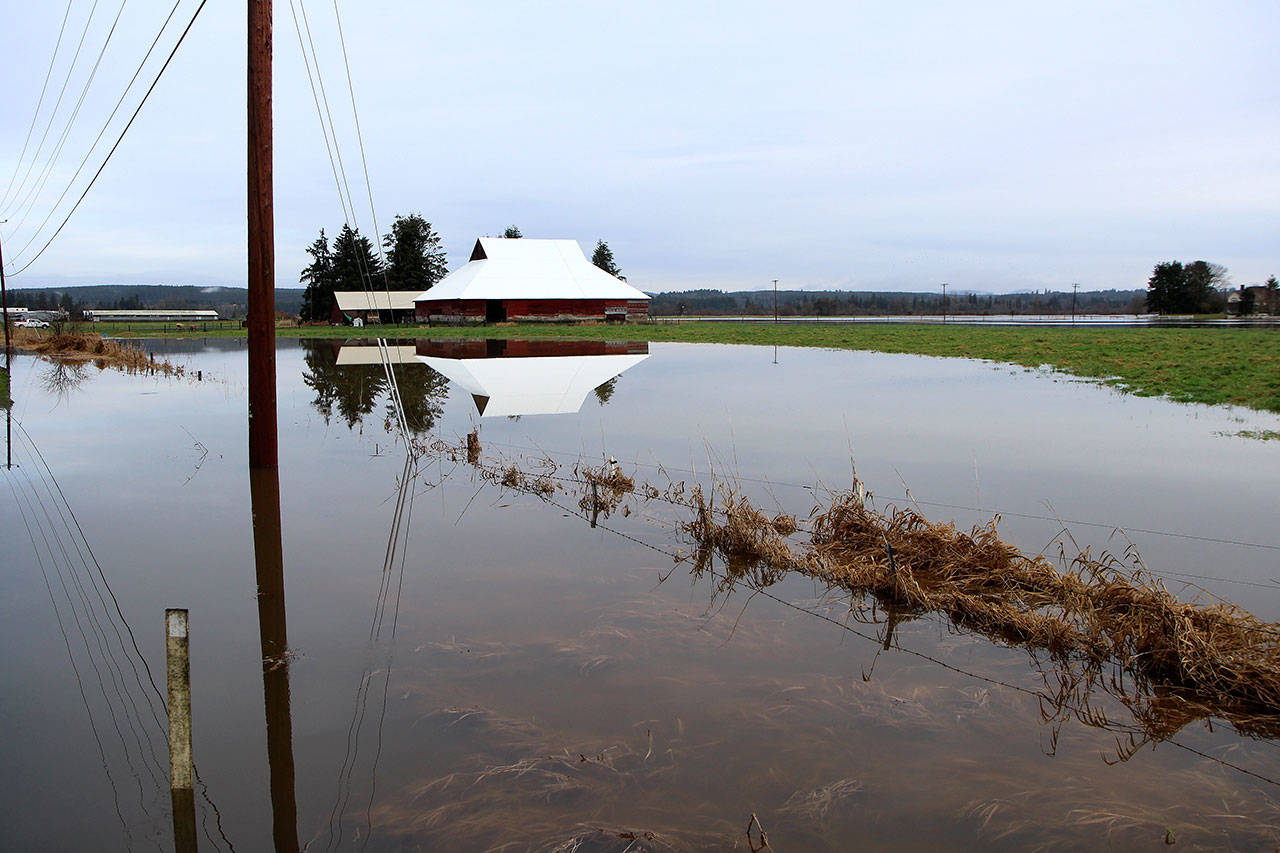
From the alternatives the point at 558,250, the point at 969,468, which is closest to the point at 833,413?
the point at 969,468

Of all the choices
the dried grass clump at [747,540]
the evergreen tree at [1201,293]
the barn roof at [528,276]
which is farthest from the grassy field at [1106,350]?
the evergreen tree at [1201,293]

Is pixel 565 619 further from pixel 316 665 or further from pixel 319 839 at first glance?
pixel 319 839

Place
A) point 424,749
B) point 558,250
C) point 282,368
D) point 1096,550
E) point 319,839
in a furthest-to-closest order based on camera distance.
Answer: point 558,250 → point 282,368 → point 1096,550 → point 424,749 → point 319,839

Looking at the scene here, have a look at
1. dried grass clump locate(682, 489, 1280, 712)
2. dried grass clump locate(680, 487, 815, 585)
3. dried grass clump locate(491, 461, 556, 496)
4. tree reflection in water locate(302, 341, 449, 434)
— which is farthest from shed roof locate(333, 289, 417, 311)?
dried grass clump locate(682, 489, 1280, 712)

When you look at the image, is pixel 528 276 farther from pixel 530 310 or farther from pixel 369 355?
pixel 369 355

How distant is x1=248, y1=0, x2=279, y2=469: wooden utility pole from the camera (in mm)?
11594

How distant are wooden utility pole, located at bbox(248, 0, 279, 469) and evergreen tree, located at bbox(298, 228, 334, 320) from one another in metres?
89.1

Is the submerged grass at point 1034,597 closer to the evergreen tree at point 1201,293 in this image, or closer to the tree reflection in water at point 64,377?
the tree reflection in water at point 64,377

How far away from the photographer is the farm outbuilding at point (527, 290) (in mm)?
66812

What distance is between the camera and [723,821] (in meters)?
4.54

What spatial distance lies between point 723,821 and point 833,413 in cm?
1528

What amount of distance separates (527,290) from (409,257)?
1324 inches

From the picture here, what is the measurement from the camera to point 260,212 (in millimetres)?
11742

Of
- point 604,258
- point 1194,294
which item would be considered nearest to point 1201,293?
point 1194,294
